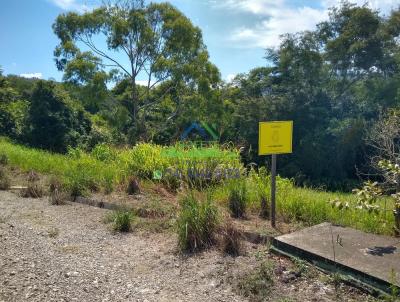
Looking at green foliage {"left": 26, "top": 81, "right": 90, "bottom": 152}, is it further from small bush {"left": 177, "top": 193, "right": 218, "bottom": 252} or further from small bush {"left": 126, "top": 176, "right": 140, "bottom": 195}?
small bush {"left": 177, "top": 193, "right": 218, "bottom": 252}

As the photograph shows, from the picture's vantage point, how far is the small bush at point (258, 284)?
116 inches

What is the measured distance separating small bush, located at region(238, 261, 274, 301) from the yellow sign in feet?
4.79

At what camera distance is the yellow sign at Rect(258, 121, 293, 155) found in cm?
429

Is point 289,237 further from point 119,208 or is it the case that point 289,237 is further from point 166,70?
point 166,70

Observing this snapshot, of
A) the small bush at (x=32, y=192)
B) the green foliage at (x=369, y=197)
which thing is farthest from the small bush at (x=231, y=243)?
the small bush at (x=32, y=192)

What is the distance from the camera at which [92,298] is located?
2.95m

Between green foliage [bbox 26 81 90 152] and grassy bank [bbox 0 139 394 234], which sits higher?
green foliage [bbox 26 81 90 152]

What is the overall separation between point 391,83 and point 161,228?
1789cm

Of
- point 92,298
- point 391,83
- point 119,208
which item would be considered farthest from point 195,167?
point 391,83

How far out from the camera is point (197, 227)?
3947 millimetres

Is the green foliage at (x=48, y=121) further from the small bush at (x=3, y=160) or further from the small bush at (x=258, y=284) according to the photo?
the small bush at (x=258, y=284)

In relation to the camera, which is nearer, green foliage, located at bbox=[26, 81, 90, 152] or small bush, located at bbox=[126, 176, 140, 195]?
small bush, located at bbox=[126, 176, 140, 195]

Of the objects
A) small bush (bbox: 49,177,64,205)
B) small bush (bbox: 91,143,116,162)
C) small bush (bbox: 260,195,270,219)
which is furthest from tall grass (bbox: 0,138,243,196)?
small bush (bbox: 260,195,270,219)

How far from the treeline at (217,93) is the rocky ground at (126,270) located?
30.1ft
